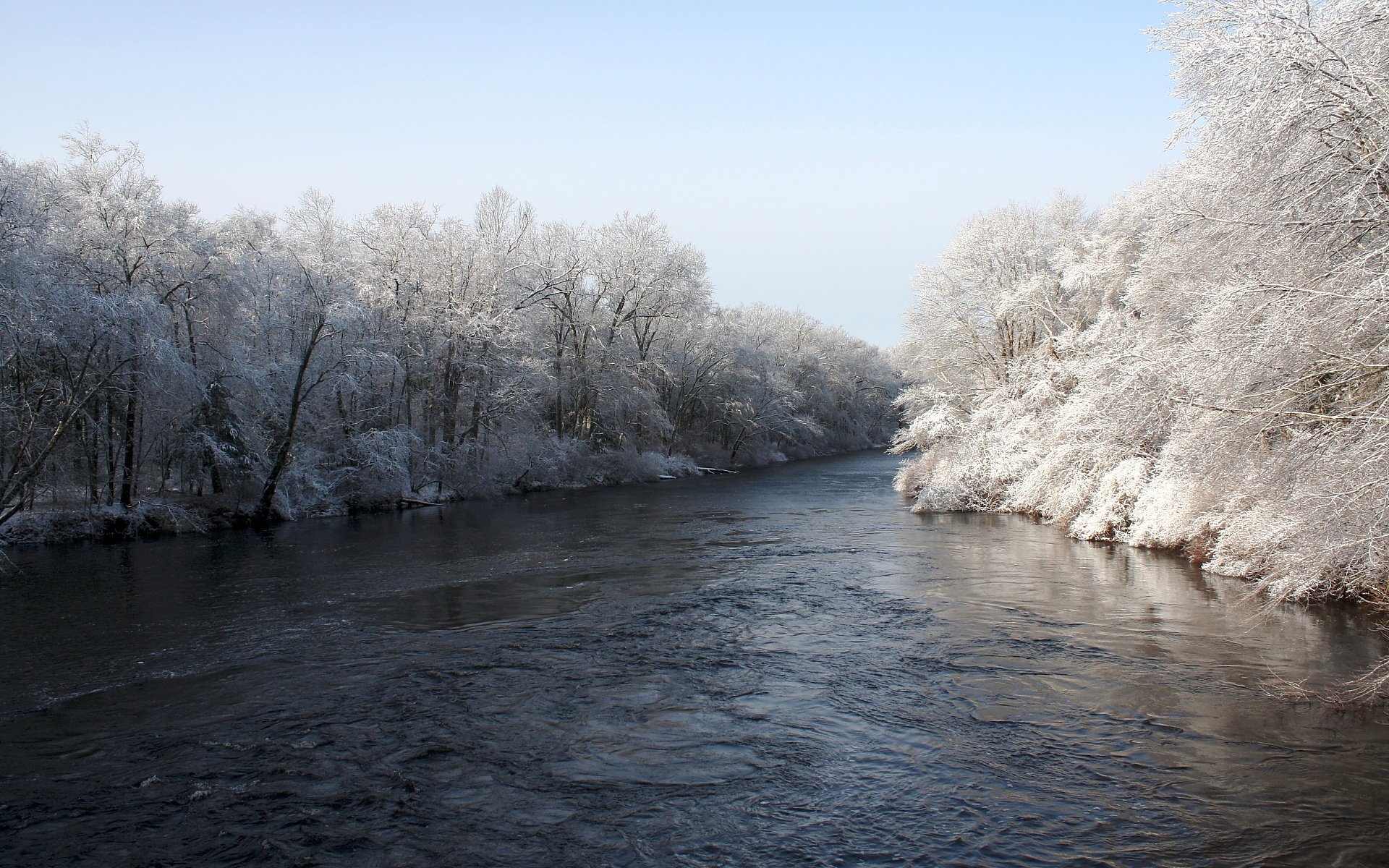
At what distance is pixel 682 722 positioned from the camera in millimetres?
8555

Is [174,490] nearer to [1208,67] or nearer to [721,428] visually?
[1208,67]

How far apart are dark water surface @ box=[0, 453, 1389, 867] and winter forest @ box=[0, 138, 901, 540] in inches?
279

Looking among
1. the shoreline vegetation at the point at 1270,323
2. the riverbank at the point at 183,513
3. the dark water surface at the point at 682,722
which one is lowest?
the dark water surface at the point at 682,722

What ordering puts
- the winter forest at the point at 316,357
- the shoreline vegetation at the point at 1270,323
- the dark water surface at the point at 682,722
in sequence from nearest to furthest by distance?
the dark water surface at the point at 682,722 < the shoreline vegetation at the point at 1270,323 < the winter forest at the point at 316,357

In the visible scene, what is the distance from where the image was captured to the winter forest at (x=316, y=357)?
69.1 feet

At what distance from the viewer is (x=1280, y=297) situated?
9609 mm

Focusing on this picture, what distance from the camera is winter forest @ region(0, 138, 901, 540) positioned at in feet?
69.1

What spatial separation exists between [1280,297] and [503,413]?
1210 inches

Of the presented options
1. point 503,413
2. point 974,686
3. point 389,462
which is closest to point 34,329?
point 389,462

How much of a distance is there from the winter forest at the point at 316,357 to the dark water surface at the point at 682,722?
7.10 meters

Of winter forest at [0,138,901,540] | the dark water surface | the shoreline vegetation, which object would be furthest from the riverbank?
the shoreline vegetation

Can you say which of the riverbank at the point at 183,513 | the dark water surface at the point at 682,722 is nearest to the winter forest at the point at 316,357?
the riverbank at the point at 183,513

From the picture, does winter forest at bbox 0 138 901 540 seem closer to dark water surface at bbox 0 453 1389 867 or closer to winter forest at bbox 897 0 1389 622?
dark water surface at bbox 0 453 1389 867

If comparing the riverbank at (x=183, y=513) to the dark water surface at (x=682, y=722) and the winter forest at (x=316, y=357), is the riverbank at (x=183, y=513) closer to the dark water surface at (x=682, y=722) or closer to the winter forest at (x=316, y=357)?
the winter forest at (x=316, y=357)
